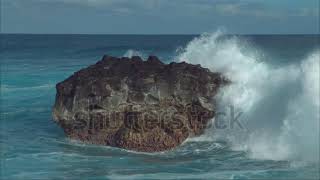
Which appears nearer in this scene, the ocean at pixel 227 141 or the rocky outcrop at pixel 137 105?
the ocean at pixel 227 141

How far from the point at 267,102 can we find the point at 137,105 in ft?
16.7

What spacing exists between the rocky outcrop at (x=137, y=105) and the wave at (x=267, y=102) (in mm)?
1453

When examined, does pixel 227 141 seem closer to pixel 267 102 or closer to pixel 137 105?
pixel 267 102

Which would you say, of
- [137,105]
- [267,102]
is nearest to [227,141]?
[267,102]

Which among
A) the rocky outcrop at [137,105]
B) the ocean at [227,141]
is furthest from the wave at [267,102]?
the rocky outcrop at [137,105]

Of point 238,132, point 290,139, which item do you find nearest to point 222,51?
point 238,132

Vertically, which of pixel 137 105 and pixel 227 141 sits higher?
pixel 137 105

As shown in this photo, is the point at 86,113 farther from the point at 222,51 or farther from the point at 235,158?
the point at 222,51

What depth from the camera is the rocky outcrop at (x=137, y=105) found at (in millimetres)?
20656

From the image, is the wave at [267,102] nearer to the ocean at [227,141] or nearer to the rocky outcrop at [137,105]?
the ocean at [227,141]

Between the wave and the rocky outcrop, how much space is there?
4.77 feet

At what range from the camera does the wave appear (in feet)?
66.8

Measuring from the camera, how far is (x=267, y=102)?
2308 centimetres

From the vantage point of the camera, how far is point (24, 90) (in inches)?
1486
